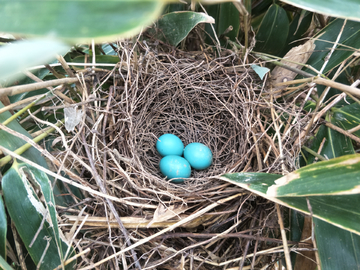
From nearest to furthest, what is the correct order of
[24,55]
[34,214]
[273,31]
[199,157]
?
[24,55], [34,214], [273,31], [199,157]

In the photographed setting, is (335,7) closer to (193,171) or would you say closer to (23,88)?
(23,88)

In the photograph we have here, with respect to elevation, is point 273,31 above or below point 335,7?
below

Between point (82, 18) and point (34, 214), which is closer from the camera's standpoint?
point (82, 18)

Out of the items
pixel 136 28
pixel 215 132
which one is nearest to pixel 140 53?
pixel 215 132

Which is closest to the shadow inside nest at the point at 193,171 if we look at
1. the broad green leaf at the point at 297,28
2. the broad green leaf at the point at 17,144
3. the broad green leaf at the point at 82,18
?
the broad green leaf at the point at 17,144

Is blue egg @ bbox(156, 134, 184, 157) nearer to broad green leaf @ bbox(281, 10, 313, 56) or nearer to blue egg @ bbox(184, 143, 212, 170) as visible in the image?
blue egg @ bbox(184, 143, 212, 170)

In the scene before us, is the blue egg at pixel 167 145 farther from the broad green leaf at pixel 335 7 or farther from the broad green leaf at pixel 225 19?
the broad green leaf at pixel 335 7

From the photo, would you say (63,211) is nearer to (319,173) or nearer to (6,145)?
(6,145)

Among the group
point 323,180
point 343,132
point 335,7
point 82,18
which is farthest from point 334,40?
point 82,18
